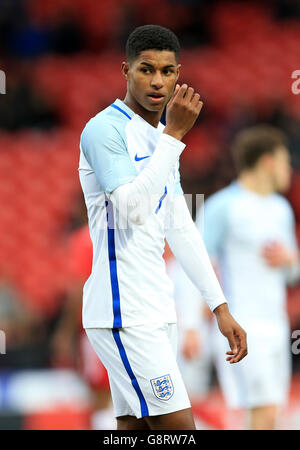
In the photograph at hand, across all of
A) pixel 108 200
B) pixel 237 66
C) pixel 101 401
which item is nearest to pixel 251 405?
pixel 101 401

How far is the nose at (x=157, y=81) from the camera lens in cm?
261

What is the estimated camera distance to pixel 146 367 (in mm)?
2617

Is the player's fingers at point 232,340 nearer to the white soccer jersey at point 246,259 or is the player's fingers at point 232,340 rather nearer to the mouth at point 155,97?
the mouth at point 155,97

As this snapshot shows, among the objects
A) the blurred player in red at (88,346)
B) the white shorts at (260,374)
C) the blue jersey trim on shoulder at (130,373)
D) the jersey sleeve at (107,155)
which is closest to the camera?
the jersey sleeve at (107,155)

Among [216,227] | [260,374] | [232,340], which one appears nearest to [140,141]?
[232,340]

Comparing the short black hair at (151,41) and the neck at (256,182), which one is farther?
the neck at (256,182)

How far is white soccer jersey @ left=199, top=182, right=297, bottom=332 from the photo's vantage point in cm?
473

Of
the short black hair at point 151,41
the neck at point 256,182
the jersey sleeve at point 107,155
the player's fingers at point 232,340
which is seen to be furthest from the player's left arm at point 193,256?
the neck at point 256,182

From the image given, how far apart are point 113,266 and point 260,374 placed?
2.23 metres

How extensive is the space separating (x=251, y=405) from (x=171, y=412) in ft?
6.98

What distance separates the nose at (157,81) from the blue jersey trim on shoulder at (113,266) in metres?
0.38

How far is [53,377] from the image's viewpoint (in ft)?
Answer: 25.6

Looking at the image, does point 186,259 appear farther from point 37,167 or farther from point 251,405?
point 37,167

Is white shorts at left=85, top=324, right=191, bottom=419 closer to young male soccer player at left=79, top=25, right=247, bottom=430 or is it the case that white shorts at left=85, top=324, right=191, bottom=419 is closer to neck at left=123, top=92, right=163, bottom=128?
young male soccer player at left=79, top=25, right=247, bottom=430
